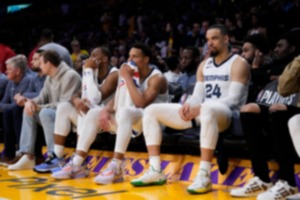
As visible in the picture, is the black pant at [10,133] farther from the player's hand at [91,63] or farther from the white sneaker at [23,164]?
the player's hand at [91,63]

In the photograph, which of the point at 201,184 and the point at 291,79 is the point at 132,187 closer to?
the point at 201,184

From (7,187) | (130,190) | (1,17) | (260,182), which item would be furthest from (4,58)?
(1,17)

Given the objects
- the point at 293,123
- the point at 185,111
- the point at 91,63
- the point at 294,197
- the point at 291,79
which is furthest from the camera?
the point at 91,63

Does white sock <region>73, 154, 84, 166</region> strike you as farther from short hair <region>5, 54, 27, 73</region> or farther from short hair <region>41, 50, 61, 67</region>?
short hair <region>5, 54, 27, 73</region>

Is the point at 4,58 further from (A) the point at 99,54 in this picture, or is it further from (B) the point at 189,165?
(B) the point at 189,165

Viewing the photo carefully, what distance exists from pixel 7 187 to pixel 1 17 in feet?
49.5

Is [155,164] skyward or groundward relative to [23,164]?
skyward

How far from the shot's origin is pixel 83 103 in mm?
6270

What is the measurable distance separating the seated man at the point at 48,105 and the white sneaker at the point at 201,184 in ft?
7.56

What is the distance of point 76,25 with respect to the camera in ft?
52.6

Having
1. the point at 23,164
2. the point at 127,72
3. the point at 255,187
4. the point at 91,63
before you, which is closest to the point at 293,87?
the point at 255,187

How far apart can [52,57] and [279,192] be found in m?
3.40

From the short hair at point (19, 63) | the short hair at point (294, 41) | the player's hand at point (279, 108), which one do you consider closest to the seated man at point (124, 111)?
the short hair at point (294, 41)

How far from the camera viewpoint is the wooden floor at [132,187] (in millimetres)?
5002
